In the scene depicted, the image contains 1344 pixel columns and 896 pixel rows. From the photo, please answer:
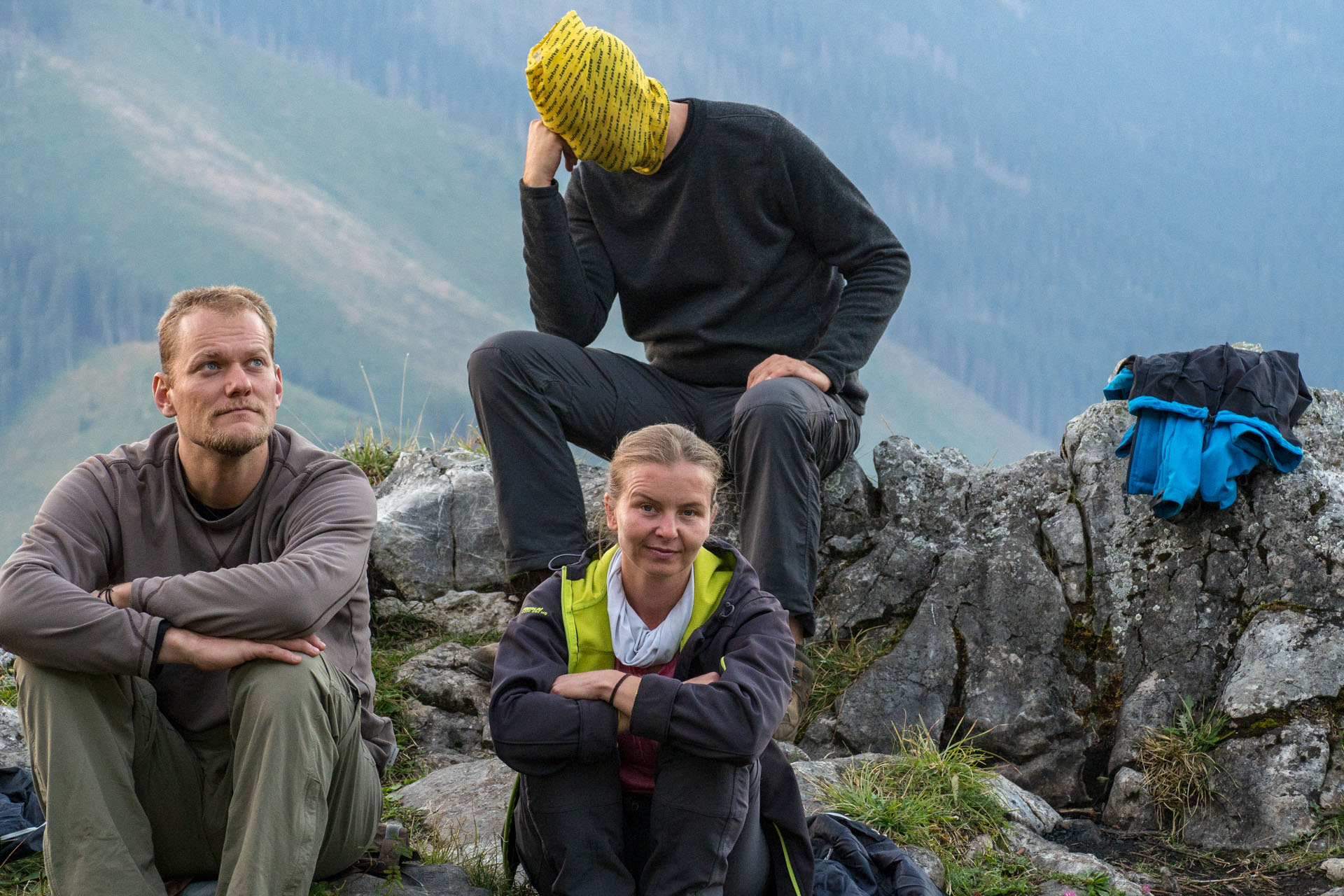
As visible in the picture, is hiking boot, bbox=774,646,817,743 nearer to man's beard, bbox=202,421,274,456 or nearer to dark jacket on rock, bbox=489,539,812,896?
dark jacket on rock, bbox=489,539,812,896

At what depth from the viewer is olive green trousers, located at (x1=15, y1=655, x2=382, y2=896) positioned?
2477 mm

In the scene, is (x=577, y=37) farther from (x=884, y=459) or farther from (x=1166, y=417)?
(x=1166, y=417)

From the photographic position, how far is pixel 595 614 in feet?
9.23

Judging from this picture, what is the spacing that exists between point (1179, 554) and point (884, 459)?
124 cm

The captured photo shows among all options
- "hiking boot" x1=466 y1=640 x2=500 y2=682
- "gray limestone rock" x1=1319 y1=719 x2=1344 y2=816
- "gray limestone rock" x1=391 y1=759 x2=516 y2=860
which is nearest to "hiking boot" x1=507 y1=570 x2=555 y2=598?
"hiking boot" x1=466 y1=640 x2=500 y2=682

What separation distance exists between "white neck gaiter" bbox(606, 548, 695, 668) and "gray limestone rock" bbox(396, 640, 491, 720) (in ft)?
6.34

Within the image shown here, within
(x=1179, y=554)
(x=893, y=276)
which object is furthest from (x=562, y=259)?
(x=1179, y=554)

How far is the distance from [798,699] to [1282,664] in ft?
5.70

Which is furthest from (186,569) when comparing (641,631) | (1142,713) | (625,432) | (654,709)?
(1142,713)

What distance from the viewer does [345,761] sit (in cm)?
275

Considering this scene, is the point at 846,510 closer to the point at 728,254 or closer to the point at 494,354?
the point at 728,254

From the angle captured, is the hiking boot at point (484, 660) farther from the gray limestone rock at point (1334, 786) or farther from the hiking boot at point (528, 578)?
the gray limestone rock at point (1334, 786)

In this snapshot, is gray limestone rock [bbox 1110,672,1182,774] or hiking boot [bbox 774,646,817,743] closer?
hiking boot [bbox 774,646,817,743]

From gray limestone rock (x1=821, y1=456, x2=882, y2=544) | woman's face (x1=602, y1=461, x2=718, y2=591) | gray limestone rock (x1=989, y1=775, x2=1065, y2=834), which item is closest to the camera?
woman's face (x1=602, y1=461, x2=718, y2=591)
